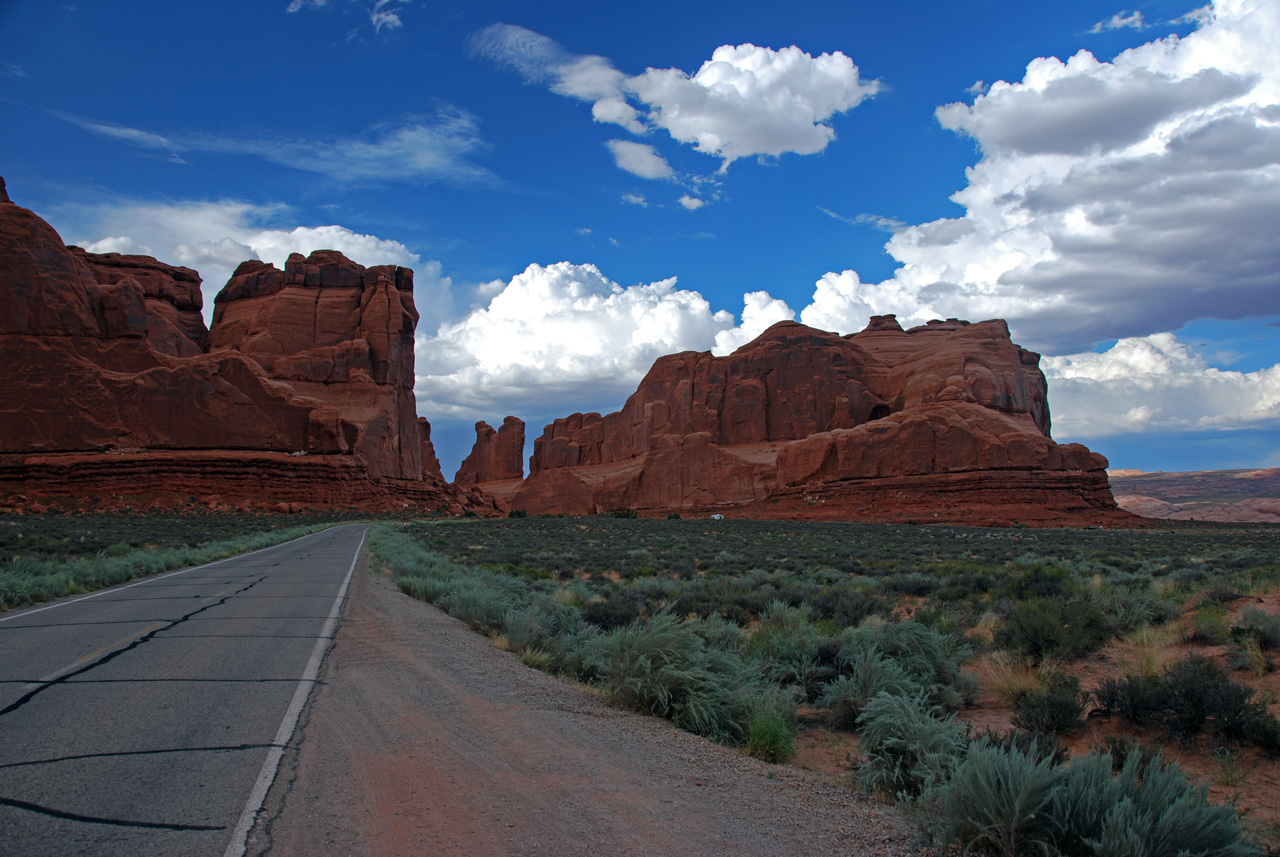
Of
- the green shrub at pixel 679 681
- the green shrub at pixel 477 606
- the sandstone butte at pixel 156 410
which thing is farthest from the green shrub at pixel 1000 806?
the sandstone butte at pixel 156 410

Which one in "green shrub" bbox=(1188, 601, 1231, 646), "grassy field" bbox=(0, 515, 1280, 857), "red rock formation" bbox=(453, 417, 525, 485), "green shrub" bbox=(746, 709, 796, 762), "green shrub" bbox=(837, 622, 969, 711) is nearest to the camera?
"grassy field" bbox=(0, 515, 1280, 857)

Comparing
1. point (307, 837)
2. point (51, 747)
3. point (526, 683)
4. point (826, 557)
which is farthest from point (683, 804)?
point (826, 557)

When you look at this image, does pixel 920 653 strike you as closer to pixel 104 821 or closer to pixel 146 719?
pixel 104 821

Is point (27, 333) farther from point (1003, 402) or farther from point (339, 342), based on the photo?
point (1003, 402)

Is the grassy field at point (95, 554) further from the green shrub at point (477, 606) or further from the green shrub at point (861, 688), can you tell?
the green shrub at point (861, 688)

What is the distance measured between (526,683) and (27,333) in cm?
7053

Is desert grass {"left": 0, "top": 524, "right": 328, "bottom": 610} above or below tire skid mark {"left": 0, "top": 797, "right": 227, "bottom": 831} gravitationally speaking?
below

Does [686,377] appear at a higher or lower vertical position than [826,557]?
A: higher

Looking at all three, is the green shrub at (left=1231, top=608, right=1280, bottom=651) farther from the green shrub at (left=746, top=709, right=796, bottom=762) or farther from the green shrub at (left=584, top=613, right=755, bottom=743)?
the green shrub at (left=746, top=709, right=796, bottom=762)

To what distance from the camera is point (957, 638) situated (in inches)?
349

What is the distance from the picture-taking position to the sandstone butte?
186 feet

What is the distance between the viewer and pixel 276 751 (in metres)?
4.72

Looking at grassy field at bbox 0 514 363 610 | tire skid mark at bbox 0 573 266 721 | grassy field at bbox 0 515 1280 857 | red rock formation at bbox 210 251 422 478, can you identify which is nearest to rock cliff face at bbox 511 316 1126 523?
red rock formation at bbox 210 251 422 478

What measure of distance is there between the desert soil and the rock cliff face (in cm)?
5335
